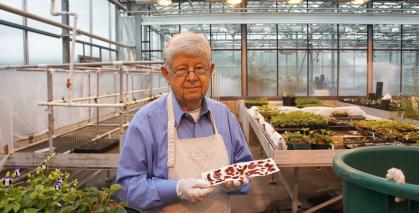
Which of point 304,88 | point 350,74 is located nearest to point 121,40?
point 304,88

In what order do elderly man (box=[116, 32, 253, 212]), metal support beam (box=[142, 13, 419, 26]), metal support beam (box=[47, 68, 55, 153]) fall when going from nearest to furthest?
elderly man (box=[116, 32, 253, 212]) < metal support beam (box=[47, 68, 55, 153]) < metal support beam (box=[142, 13, 419, 26])

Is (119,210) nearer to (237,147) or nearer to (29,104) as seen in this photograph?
(237,147)

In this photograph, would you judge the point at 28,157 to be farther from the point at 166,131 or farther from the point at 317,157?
the point at 317,157

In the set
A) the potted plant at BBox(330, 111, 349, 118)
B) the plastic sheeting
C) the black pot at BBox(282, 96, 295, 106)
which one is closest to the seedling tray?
the plastic sheeting

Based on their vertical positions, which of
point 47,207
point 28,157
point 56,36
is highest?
point 56,36

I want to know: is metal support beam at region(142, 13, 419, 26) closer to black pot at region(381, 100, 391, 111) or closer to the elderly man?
black pot at region(381, 100, 391, 111)

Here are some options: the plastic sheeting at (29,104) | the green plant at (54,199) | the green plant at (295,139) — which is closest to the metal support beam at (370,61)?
the plastic sheeting at (29,104)

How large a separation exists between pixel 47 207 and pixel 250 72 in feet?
34.3

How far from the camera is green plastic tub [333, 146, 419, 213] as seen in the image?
0.77 meters

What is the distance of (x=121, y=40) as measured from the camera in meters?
10.9

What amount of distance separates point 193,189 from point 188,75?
392 mm

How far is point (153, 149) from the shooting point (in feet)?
4.42

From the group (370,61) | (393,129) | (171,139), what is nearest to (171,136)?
(171,139)

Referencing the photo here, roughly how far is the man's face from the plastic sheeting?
2.18 m
